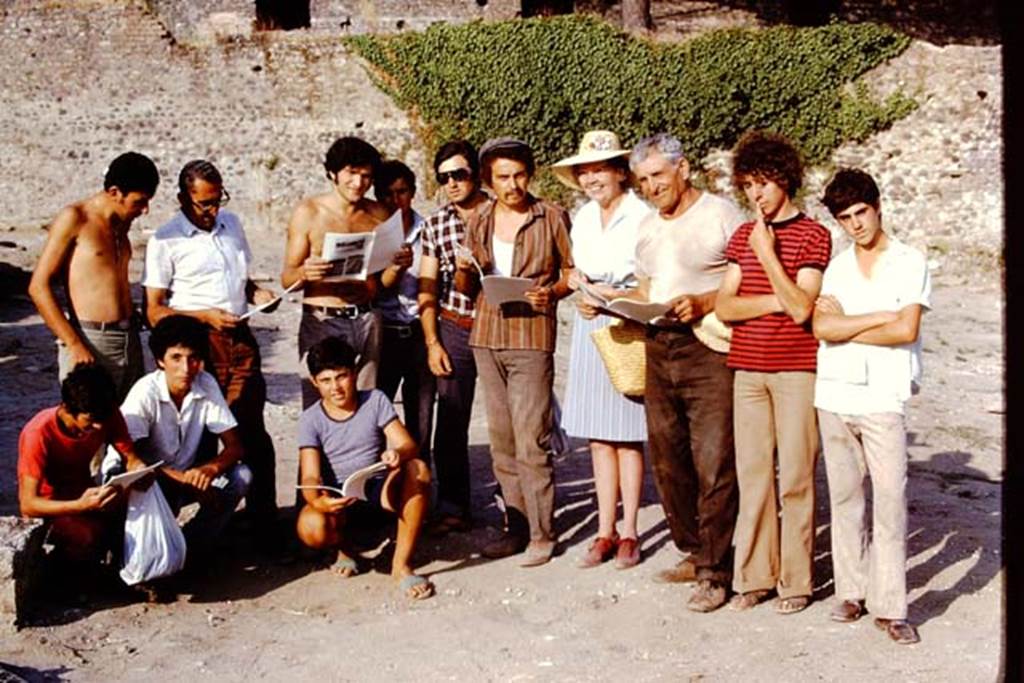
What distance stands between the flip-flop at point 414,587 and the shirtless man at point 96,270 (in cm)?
175

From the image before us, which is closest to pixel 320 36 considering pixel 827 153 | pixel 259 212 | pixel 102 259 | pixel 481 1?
pixel 259 212

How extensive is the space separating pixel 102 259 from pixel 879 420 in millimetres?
3705

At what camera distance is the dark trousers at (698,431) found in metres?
5.75

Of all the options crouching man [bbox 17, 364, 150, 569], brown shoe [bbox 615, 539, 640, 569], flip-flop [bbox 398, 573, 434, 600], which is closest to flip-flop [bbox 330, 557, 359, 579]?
flip-flop [bbox 398, 573, 434, 600]

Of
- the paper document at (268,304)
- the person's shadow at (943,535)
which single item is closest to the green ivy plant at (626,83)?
the person's shadow at (943,535)

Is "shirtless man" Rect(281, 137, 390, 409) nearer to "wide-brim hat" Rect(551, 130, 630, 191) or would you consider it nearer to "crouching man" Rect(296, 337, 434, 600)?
"crouching man" Rect(296, 337, 434, 600)

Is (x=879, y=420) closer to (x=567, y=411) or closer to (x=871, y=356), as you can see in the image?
(x=871, y=356)

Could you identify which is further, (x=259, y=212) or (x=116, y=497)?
(x=259, y=212)

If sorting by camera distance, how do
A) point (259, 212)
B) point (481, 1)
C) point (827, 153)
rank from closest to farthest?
point (827, 153) → point (259, 212) → point (481, 1)

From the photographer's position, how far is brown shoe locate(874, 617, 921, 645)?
522 cm

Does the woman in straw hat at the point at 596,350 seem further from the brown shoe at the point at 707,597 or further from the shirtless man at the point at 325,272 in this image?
the shirtless man at the point at 325,272

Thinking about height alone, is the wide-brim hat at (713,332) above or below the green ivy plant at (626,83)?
below

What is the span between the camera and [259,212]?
72.8ft

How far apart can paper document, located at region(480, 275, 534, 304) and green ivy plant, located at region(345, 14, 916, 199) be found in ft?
48.9
